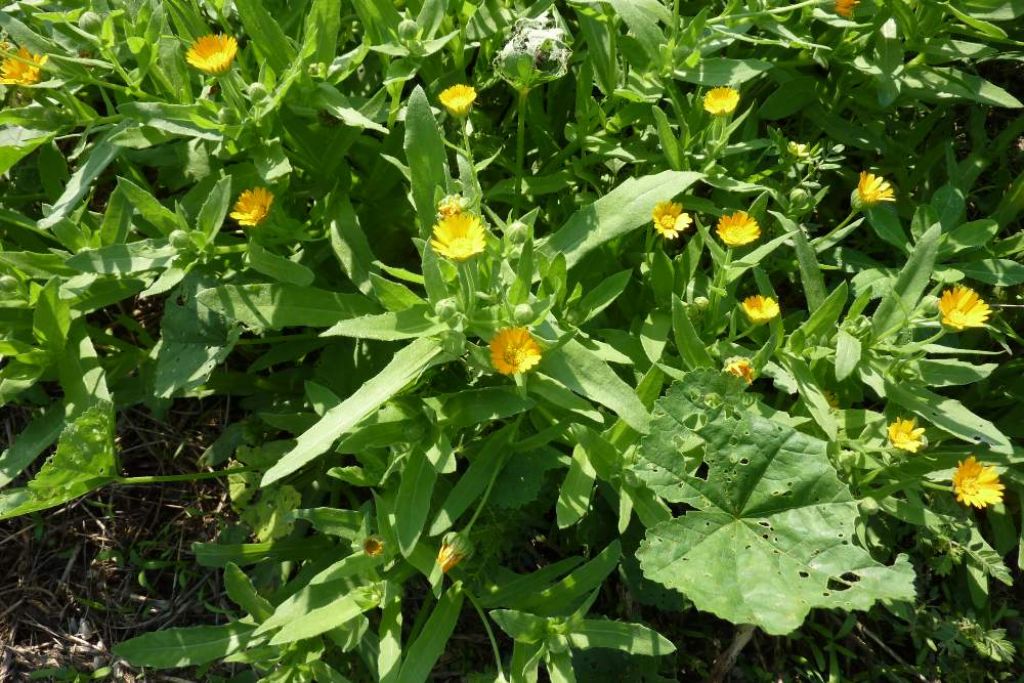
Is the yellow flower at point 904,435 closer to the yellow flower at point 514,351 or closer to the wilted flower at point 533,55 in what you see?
the yellow flower at point 514,351

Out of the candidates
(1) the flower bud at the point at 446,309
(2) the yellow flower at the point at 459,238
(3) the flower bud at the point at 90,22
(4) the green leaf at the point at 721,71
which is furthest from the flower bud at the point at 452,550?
(3) the flower bud at the point at 90,22

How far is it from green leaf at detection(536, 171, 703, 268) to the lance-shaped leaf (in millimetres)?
603

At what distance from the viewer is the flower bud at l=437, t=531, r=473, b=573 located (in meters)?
2.24

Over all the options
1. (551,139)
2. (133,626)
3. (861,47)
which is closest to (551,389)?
(551,139)

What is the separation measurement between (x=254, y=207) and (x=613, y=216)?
1.07m

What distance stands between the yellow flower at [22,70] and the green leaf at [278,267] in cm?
A: 87

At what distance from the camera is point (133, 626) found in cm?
308

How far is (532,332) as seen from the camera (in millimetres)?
2156

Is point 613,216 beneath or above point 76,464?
above

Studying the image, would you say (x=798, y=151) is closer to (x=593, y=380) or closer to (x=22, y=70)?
(x=593, y=380)

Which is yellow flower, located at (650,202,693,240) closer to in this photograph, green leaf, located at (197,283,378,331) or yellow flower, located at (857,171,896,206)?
yellow flower, located at (857,171,896,206)

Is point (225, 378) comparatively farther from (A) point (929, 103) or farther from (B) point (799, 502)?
(A) point (929, 103)

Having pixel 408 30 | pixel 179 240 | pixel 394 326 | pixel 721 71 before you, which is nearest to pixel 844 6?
pixel 721 71

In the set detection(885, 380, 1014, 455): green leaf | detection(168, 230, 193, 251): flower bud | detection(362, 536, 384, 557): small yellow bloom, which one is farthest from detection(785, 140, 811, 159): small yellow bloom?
detection(168, 230, 193, 251): flower bud
